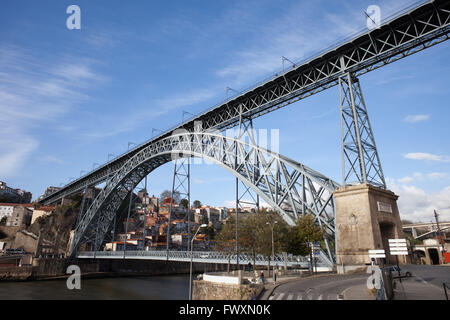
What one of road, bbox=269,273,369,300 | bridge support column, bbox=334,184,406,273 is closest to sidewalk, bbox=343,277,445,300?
road, bbox=269,273,369,300

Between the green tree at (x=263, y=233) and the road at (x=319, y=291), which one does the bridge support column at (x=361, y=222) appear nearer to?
the road at (x=319, y=291)

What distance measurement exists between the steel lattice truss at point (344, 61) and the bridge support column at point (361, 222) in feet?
32.8

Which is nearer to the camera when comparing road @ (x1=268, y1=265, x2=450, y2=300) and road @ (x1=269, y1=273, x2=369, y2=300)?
road @ (x1=269, y1=273, x2=369, y2=300)

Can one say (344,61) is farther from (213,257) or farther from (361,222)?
(213,257)

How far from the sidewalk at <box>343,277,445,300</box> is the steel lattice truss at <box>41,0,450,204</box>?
53.4ft

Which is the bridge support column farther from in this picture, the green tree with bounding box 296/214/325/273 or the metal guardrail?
the metal guardrail

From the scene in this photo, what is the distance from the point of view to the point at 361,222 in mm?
20234

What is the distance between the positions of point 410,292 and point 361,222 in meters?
7.23

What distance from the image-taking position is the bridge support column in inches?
781

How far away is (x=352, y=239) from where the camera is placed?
67.2 feet

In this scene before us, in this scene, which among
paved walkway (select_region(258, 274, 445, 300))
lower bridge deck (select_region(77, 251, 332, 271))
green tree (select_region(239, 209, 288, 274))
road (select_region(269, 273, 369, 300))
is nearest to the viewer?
paved walkway (select_region(258, 274, 445, 300))

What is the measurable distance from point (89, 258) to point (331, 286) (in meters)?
52.4

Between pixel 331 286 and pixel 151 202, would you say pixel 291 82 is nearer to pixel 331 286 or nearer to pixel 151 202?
pixel 331 286

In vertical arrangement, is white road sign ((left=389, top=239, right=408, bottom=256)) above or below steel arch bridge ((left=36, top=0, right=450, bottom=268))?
below
